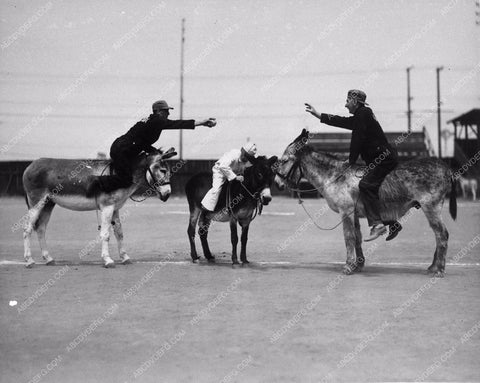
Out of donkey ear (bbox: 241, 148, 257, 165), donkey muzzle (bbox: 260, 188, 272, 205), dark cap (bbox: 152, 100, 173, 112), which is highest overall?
dark cap (bbox: 152, 100, 173, 112)

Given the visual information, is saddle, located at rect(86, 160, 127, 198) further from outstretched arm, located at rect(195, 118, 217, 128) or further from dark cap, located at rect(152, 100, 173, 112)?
outstretched arm, located at rect(195, 118, 217, 128)

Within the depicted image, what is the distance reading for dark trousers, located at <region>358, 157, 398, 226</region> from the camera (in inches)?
358

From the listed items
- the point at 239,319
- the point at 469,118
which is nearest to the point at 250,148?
the point at 239,319

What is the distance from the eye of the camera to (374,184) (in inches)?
357

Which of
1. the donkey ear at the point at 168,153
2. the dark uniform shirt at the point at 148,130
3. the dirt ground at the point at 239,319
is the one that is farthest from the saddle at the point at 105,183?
the dirt ground at the point at 239,319

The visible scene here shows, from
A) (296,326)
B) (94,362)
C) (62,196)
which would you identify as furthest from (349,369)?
(62,196)

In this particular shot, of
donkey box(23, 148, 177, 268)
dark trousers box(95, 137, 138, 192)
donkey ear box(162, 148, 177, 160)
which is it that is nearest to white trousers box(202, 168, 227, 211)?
donkey box(23, 148, 177, 268)

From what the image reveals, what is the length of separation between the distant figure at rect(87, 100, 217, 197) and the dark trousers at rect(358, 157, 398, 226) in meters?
2.76

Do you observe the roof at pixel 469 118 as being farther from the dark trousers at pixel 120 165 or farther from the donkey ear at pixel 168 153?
the dark trousers at pixel 120 165

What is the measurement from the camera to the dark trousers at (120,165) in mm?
9758

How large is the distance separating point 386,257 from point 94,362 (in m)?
7.80

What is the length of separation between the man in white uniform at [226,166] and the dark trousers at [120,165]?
1.46m

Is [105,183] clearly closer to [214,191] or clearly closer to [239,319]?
[214,191]

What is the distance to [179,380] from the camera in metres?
4.45
